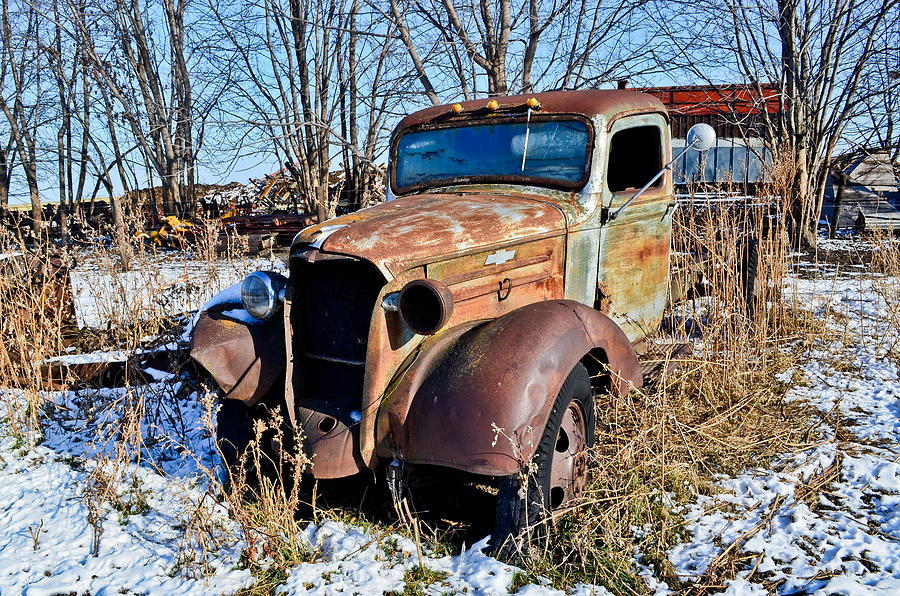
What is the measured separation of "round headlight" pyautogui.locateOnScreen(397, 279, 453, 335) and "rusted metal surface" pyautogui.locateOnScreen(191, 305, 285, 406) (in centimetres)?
92

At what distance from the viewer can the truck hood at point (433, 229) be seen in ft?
9.08

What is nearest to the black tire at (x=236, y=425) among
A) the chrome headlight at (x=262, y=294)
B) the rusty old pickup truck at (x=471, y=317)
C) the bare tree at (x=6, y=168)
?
the rusty old pickup truck at (x=471, y=317)

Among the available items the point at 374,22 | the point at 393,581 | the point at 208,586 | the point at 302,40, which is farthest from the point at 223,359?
the point at 302,40

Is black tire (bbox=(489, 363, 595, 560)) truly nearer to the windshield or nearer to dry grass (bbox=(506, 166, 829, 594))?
dry grass (bbox=(506, 166, 829, 594))

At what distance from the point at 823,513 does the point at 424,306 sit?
2.09m

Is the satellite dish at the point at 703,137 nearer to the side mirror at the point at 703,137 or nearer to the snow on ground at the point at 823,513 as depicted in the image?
the side mirror at the point at 703,137

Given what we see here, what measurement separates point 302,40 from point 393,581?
12069mm

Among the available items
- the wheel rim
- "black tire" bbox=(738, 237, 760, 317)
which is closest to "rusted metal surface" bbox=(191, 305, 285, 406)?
the wheel rim

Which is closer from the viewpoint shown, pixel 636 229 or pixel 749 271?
pixel 636 229

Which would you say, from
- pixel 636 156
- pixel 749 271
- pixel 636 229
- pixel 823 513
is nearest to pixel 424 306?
pixel 636 229

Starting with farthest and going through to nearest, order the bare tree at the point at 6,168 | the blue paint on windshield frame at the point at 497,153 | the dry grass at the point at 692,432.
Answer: the bare tree at the point at 6,168
the blue paint on windshield frame at the point at 497,153
the dry grass at the point at 692,432

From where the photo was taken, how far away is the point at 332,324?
3.04 metres

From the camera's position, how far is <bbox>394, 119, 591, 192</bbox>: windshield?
3732mm

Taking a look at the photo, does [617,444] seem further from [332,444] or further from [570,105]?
[570,105]
